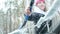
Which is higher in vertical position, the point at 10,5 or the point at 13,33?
the point at 10,5

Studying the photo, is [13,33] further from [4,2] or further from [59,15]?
[59,15]

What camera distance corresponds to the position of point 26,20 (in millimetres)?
1982

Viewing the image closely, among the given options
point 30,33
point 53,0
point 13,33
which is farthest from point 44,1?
point 13,33

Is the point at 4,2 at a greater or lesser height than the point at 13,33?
greater

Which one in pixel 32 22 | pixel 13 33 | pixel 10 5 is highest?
pixel 10 5

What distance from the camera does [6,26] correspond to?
204 cm

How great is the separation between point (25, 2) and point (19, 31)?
1.13 ft

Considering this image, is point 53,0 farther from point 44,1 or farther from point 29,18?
point 29,18

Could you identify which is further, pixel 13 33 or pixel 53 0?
pixel 13 33

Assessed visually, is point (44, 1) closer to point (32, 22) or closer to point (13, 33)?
point (32, 22)

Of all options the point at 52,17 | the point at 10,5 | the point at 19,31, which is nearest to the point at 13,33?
the point at 19,31

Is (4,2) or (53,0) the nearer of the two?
(53,0)

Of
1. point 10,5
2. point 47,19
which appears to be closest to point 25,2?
point 10,5

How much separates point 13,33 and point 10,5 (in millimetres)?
332
